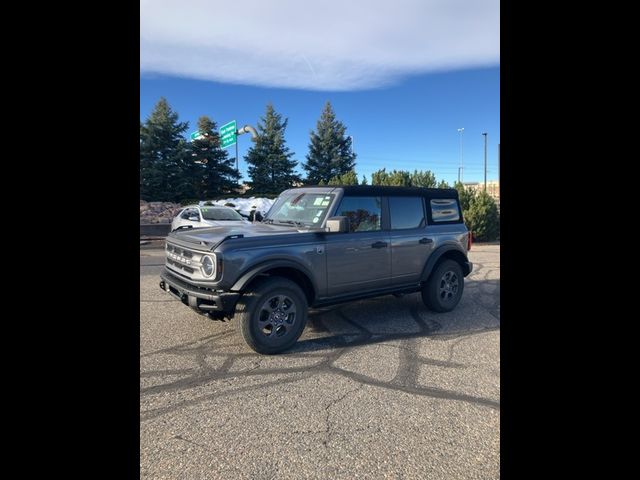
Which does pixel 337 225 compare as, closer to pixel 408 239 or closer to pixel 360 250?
pixel 360 250

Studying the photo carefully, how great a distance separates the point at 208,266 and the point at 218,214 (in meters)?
9.26

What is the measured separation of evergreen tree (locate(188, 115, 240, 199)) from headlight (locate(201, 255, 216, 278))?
23.6 m

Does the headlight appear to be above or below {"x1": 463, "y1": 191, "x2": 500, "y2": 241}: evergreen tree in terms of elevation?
below

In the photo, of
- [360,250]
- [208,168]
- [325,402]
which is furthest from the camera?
[208,168]

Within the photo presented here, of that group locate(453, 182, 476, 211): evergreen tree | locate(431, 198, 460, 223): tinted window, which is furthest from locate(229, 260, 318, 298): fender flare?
locate(453, 182, 476, 211): evergreen tree

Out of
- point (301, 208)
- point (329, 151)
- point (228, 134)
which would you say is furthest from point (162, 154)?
point (301, 208)

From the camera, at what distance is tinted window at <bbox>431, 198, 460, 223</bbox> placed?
5680mm

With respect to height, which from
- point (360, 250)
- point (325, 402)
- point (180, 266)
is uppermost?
point (360, 250)

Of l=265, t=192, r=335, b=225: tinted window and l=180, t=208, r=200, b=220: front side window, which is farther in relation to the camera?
l=180, t=208, r=200, b=220: front side window

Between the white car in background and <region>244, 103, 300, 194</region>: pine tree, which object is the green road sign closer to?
<region>244, 103, 300, 194</region>: pine tree

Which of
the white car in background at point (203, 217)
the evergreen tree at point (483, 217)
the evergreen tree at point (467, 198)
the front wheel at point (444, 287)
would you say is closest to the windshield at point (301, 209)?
the front wheel at point (444, 287)

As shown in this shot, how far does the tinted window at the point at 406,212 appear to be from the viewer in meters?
5.13

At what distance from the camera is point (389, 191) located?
16.9 feet
